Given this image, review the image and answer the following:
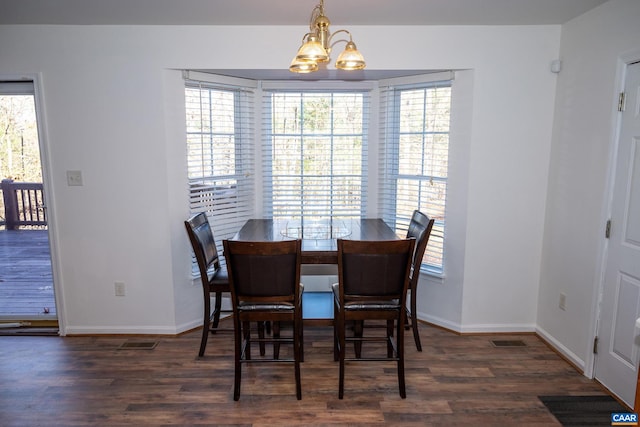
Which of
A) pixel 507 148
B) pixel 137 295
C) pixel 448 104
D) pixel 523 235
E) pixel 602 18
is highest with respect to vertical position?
pixel 602 18

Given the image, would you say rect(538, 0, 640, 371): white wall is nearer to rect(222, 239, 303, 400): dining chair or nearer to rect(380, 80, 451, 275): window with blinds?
rect(380, 80, 451, 275): window with blinds

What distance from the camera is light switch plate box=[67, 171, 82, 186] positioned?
311 centimetres

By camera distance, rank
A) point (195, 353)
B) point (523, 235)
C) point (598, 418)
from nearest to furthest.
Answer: point (598, 418) < point (195, 353) < point (523, 235)

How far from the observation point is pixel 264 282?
90.1 inches

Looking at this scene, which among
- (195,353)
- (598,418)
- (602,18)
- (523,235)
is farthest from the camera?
(523,235)

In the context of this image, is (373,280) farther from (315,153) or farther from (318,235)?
(315,153)

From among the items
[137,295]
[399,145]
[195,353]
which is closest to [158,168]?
[137,295]

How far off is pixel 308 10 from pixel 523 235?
236 centimetres

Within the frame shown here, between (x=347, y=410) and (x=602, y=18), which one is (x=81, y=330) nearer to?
(x=347, y=410)

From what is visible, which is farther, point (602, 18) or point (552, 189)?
point (552, 189)

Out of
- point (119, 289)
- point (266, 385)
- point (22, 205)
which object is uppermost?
point (22, 205)

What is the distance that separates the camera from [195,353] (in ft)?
9.79

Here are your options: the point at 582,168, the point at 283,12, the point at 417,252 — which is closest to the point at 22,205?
the point at 283,12

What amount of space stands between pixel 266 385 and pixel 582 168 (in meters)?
2.57
